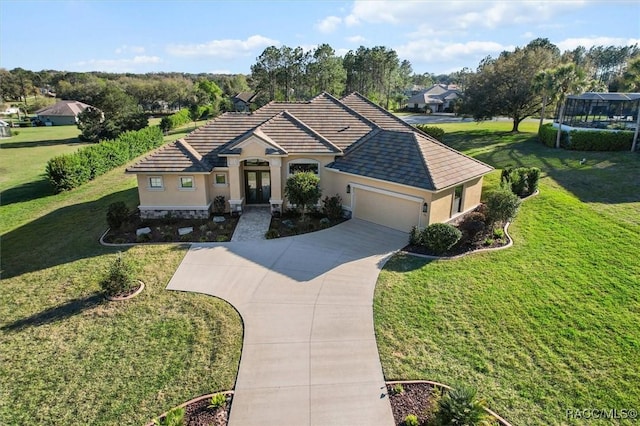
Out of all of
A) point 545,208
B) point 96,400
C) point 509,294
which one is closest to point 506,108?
point 545,208

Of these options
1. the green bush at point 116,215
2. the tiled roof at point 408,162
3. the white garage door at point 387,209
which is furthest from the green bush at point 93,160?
the white garage door at point 387,209

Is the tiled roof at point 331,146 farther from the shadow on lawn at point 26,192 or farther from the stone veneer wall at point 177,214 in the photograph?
the shadow on lawn at point 26,192

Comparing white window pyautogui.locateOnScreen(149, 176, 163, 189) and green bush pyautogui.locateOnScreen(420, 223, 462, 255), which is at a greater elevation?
white window pyautogui.locateOnScreen(149, 176, 163, 189)

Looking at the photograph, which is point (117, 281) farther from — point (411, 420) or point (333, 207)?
point (333, 207)

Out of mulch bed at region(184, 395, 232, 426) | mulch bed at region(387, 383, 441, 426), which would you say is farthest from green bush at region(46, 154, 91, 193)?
mulch bed at region(387, 383, 441, 426)

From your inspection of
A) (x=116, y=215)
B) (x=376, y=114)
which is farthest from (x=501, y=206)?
(x=116, y=215)

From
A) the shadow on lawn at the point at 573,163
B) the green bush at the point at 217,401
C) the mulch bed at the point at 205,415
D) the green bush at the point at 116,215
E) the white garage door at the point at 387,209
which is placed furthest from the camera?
the shadow on lawn at the point at 573,163

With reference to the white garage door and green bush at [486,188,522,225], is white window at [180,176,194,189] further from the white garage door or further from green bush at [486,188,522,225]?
green bush at [486,188,522,225]
